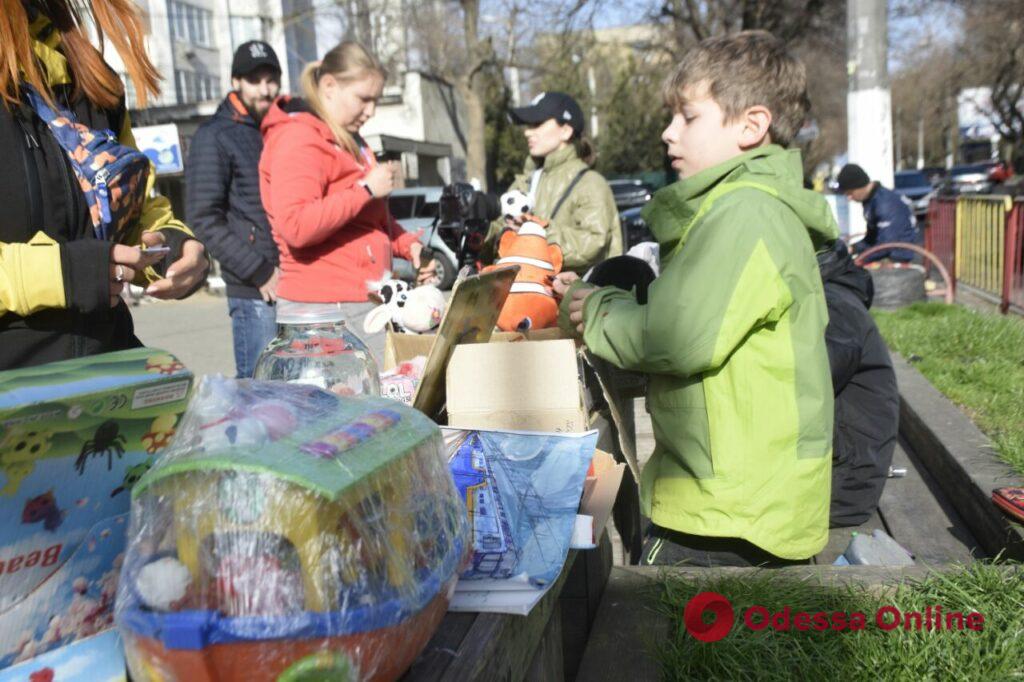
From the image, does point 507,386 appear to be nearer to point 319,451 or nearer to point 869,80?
point 319,451

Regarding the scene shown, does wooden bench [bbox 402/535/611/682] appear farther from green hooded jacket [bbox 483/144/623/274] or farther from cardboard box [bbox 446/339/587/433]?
green hooded jacket [bbox 483/144/623/274]

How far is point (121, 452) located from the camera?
1220 mm


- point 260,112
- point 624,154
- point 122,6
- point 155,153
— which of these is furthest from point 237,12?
point 122,6

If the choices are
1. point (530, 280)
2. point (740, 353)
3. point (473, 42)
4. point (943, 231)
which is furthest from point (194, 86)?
point (740, 353)

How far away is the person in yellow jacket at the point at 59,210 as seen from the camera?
1752 millimetres

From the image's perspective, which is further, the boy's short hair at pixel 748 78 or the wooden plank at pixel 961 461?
the wooden plank at pixel 961 461

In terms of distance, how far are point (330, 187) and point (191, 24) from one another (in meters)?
37.0

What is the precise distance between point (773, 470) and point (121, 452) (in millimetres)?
1608

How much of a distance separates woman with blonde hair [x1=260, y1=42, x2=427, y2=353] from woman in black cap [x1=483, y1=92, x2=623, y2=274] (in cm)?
104

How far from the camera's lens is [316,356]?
2244 mm

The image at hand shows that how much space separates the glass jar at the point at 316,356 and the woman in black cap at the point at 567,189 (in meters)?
2.32

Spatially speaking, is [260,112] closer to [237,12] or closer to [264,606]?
[264,606]

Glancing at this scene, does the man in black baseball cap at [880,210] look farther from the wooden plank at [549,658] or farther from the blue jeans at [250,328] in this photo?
the wooden plank at [549,658]

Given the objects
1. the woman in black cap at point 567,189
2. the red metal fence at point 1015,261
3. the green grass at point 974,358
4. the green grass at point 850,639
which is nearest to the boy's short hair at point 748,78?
the green grass at point 850,639
